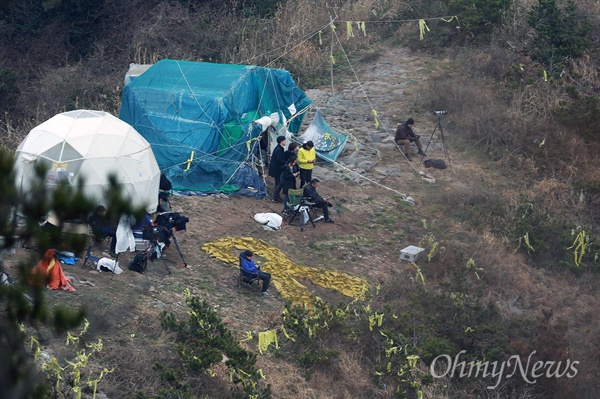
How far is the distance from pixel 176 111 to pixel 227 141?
111 cm

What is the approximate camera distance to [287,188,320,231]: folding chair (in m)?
14.3

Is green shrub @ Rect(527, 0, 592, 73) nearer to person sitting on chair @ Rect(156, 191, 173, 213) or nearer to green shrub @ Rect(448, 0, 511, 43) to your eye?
green shrub @ Rect(448, 0, 511, 43)

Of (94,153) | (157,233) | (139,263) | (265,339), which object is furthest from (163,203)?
(265,339)

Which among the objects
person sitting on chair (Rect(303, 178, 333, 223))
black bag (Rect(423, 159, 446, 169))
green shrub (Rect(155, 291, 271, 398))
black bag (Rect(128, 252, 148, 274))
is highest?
green shrub (Rect(155, 291, 271, 398))

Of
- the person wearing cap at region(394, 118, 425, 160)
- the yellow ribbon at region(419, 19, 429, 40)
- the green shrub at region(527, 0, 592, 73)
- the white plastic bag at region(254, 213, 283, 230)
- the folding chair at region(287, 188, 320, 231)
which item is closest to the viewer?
the white plastic bag at region(254, 213, 283, 230)

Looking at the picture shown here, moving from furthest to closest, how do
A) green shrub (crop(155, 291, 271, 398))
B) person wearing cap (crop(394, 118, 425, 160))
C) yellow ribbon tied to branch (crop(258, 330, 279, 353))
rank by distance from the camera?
1. person wearing cap (crop(394, 118, 425, 160))
2. yellow ribbon tied to branch (crop(258, 330, 279, 353))
3. green shrub (crop(155, 291, 271, 398))

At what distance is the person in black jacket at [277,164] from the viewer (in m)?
15.1

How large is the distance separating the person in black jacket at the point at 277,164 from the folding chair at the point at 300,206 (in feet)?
2.28

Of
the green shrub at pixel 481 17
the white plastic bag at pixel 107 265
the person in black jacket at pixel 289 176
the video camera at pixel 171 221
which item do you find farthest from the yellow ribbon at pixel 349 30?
the white plastic bag at pixel 107 265

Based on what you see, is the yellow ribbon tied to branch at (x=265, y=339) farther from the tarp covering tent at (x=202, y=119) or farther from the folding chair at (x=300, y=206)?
the tarp covering tent at (x=202, y=119)

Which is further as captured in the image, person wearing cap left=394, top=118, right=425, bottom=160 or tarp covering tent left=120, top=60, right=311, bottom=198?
person wearing cap left=394, top=118, right=425, bottom=160

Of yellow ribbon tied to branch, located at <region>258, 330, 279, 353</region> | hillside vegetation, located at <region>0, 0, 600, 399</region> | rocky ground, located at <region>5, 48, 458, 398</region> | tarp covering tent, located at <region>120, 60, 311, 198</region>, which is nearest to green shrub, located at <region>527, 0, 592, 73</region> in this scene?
hillside vegetation, located at <region>0, 0, 600, 399</region>

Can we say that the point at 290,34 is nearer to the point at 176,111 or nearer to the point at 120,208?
the point at 176,111

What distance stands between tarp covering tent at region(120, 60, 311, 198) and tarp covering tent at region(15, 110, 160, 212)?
1.64 metres
